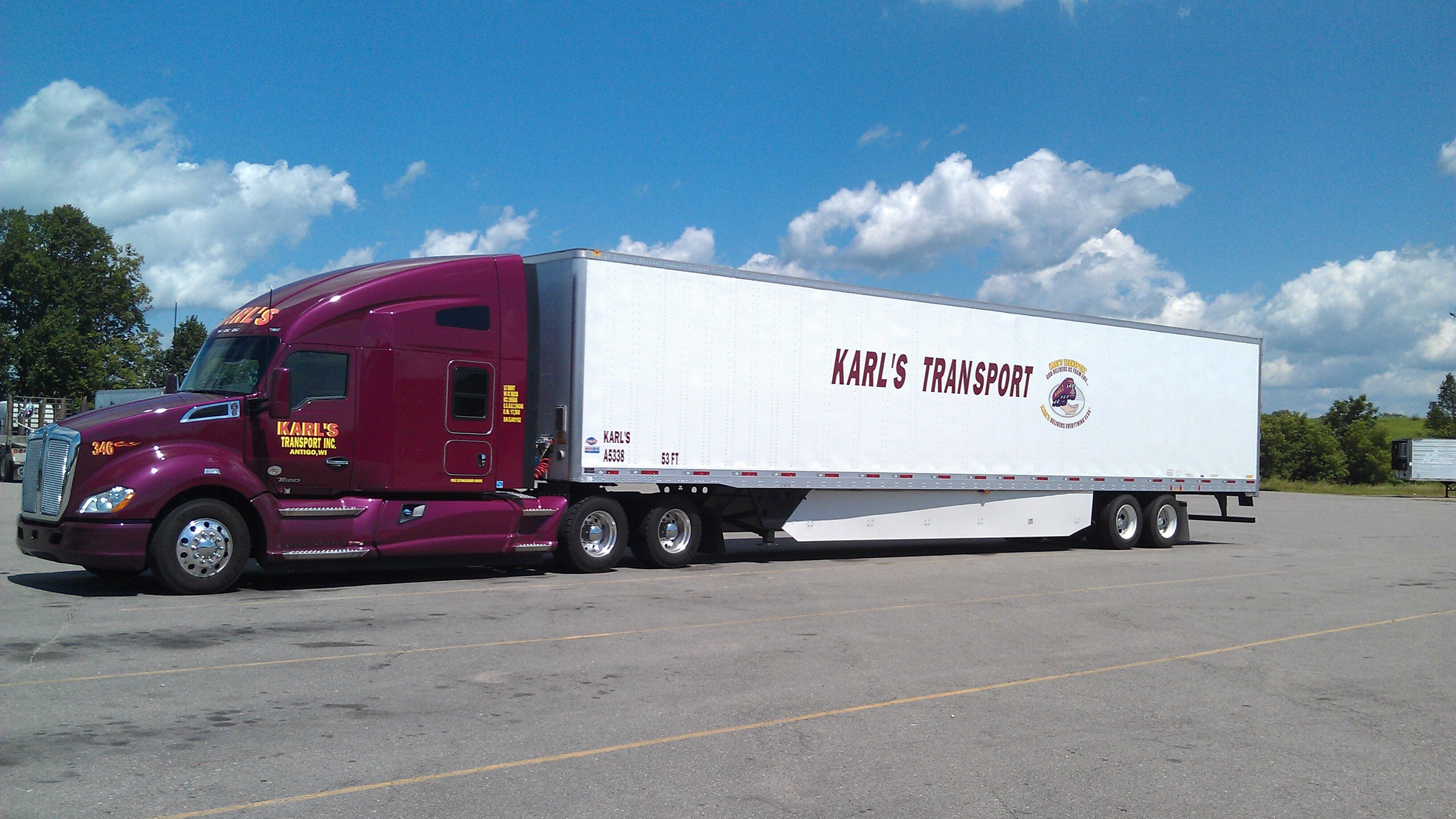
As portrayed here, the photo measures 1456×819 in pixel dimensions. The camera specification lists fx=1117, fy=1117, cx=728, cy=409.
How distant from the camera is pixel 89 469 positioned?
1079cm

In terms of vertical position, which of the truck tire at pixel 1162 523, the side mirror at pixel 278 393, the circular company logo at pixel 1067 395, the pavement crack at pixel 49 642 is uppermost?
the circular company logo at pixel 1067 395

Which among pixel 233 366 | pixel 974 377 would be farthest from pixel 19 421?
pixel 974 377

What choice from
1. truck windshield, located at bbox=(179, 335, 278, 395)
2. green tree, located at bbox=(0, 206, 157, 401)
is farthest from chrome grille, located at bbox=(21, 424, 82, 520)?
green tree, located at bbox=(0, 206, 157, 401)

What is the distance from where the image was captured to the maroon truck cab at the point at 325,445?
10883 millimetres

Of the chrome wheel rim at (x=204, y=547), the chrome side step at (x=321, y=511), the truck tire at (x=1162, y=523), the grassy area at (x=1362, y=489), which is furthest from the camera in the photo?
the grassy area at (x=1362, y=489)

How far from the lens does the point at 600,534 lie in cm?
1434

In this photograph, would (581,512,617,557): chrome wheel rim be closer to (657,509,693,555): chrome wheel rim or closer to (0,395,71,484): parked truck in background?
(657,509,693,555): chrome wheel rim

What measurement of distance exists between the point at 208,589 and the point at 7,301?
65611 millimetres

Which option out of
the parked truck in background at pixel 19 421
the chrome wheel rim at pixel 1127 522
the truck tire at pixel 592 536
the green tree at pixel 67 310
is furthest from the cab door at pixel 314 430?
the green tree at pixel 67 310

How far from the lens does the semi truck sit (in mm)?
11297

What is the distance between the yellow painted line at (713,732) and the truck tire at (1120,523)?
931 centimetres

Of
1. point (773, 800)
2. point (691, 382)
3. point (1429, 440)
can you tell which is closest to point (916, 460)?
point (691, 382)

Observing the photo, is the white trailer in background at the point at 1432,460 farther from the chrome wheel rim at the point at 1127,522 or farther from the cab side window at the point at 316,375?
the cab side window at the point at 316,375

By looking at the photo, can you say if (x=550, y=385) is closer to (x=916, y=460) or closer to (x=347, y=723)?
(x=916, y=460)
